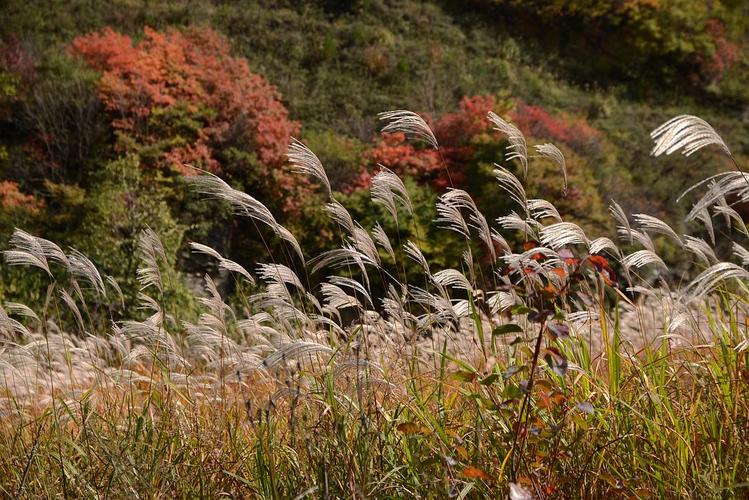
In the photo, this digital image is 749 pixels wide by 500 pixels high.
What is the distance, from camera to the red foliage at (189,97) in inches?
433

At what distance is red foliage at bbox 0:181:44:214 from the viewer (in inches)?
395

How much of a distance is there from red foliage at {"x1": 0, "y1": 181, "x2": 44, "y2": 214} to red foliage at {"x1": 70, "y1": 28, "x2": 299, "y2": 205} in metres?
1.67

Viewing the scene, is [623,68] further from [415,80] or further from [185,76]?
[185,76]

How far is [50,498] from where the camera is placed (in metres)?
2.16

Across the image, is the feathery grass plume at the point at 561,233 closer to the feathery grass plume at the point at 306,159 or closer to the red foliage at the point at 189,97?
the feathery grass plume at the point at 306,159

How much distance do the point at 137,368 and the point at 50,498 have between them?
3258mm

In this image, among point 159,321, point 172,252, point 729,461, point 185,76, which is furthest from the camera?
point 185,76

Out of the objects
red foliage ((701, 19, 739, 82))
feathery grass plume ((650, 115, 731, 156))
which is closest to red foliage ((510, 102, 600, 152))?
red foliage ((701, 19, 739, 82))

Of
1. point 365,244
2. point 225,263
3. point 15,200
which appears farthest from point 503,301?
point 15,200

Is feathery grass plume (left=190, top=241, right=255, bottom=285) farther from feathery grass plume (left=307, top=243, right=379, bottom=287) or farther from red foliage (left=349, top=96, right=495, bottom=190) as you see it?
red foliage (left=349, top=96, right=495, bottom=190)

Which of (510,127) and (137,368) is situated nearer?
(510,127)

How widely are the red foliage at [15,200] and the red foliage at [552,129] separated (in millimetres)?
8280

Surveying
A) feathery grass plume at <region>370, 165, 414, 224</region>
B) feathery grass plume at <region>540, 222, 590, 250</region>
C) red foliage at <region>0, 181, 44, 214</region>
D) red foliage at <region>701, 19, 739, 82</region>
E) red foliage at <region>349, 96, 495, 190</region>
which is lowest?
red foliage at <region>0, 181, 44, 214</region>

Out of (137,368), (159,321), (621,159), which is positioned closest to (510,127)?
(159,321)
